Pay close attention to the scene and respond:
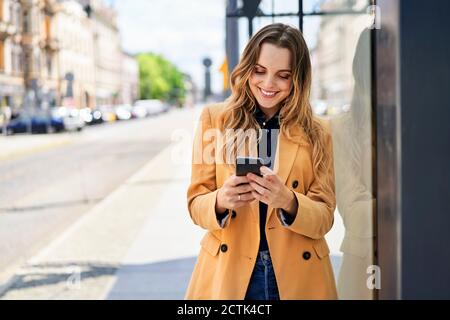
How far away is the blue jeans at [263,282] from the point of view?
1.62m

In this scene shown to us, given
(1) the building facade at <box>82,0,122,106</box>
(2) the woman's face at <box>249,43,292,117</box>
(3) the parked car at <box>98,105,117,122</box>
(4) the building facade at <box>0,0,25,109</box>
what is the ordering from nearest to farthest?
(2) the woman's face at <box>249,43,292,117</box> < (1) the building facade at <box>82,0,122,106</box> < (4) the building facade at <box>0,0,25,109</box> < (3) the parked car at <box>98,105,117,122</box>

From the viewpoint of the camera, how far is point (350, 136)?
1.69 metres

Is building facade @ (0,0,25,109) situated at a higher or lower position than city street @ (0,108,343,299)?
higher

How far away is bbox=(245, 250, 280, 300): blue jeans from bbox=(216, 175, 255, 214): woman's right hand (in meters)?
0.17

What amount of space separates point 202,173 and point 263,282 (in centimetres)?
30

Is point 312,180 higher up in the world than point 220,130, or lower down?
lower down

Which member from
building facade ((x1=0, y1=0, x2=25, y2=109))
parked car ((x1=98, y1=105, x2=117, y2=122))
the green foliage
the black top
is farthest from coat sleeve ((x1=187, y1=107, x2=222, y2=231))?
parked car ((x1=98, y1=105, x2=117, y2=122))

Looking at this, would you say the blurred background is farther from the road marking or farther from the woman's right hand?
the road marking

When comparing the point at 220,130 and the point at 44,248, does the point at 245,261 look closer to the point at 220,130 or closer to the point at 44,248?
the point at 220,130

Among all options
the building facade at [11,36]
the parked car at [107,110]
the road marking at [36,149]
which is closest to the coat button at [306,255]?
the building facade at [11,36]

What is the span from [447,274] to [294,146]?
44 centimetres

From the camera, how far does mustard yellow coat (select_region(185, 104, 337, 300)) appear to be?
1581 mm

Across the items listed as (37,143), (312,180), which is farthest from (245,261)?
(37,143)

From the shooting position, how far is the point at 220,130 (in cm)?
164
